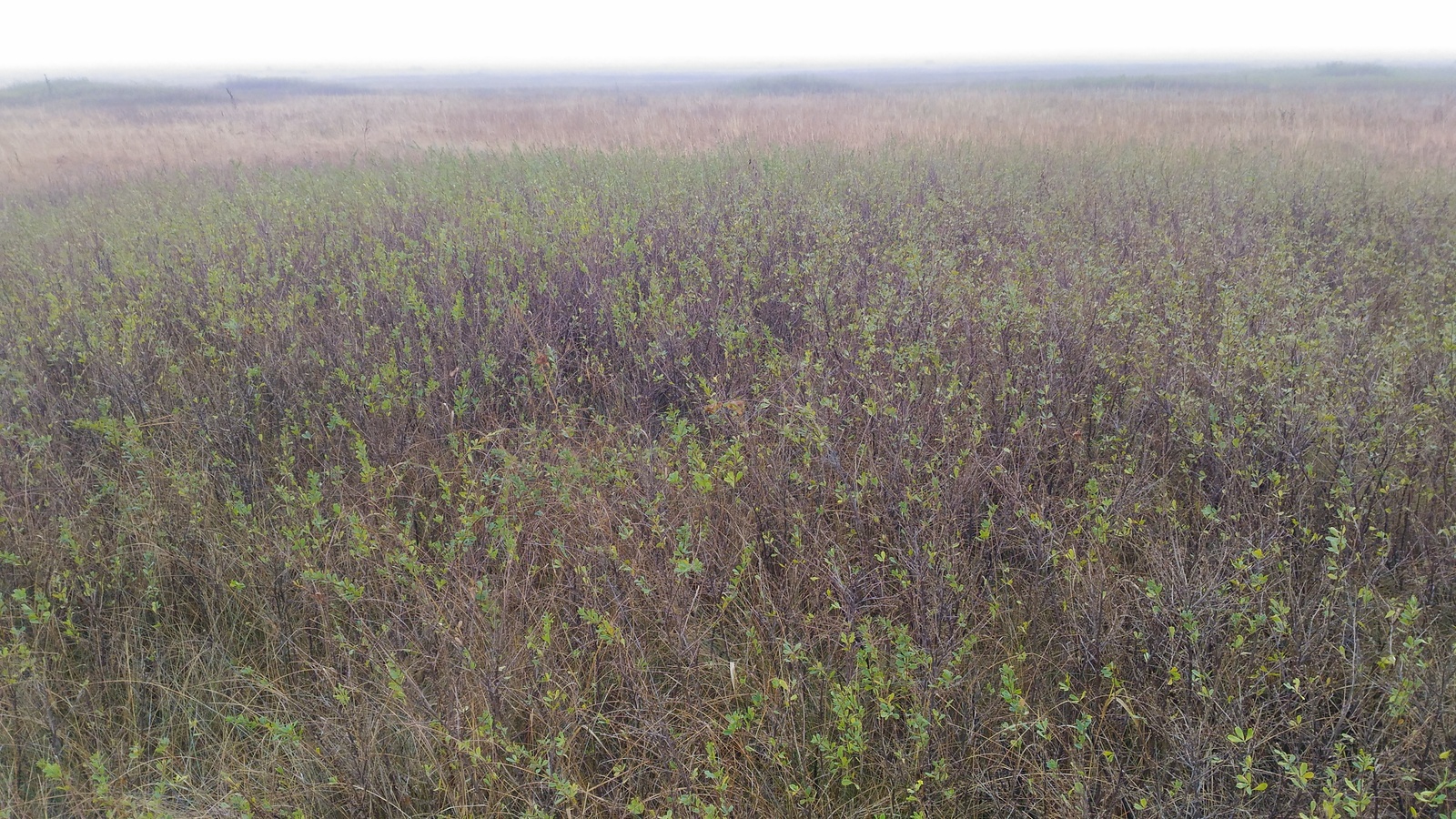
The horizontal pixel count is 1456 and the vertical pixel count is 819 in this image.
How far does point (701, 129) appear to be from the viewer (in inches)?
586

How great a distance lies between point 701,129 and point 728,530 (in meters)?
13.5

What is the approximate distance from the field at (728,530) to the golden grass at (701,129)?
7.03 m

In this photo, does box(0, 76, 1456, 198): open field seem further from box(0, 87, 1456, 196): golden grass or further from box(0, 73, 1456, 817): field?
box(0, 73, 1456, 817): field

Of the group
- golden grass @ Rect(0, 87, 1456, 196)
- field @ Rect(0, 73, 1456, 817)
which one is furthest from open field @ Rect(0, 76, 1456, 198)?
field @ Rect(0, 73, 1456, 817)

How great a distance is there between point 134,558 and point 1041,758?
3.32 metres

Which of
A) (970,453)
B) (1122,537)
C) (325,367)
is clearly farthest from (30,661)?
(1122,537)

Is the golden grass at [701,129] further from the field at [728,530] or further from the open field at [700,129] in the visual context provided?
the field at [728,530]

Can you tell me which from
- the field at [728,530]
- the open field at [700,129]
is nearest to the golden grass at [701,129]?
the open field at [700,129]

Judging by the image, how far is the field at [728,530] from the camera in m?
1.98

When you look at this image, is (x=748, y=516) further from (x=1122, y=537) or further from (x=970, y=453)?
(x=1122, y=537)

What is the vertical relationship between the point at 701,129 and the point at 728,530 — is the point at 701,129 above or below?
above

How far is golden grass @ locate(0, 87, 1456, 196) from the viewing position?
38.7 feet

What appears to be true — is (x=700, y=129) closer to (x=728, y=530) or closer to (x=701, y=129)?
(x=701, y=129)

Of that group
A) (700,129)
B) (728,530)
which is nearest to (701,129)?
(700,129)
